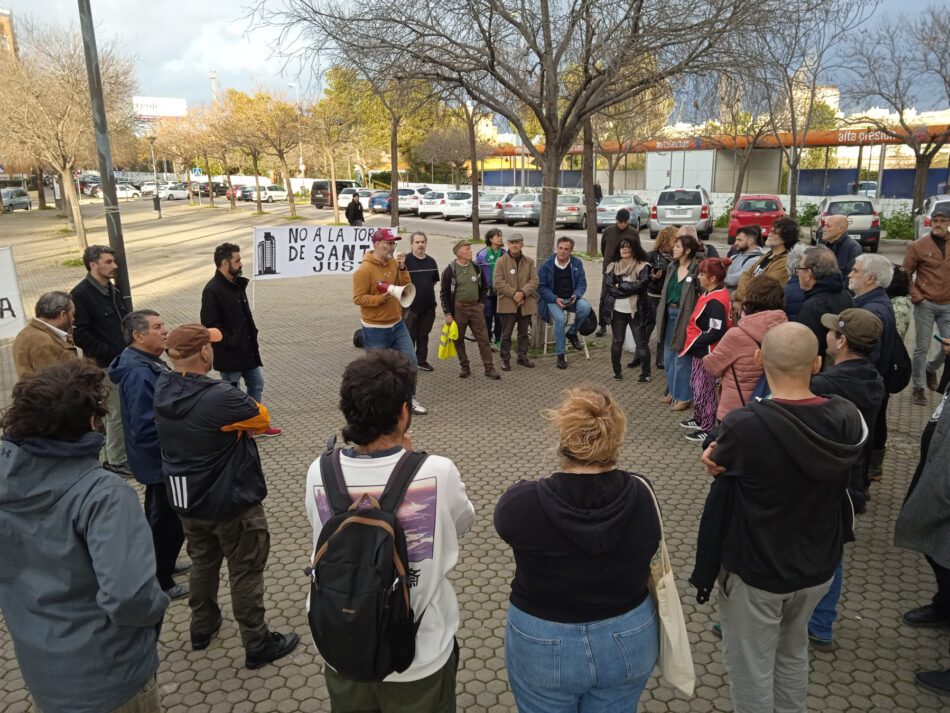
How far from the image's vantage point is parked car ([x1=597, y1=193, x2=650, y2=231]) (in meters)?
26.8

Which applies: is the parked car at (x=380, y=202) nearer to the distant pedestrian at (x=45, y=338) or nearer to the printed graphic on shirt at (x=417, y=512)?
the distant pedestrian at (x=45, y=338)

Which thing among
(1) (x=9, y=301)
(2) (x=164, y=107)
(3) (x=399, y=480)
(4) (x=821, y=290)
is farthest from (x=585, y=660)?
(2) (x=164, y=107)

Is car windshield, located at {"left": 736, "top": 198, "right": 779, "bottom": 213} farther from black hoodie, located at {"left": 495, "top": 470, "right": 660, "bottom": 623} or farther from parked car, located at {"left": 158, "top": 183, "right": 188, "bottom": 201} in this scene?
parked car, located at {"left": 158, "top": 183, "right": 188, "bottom": 201}

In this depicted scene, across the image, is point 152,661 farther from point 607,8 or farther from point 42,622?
point 607,8

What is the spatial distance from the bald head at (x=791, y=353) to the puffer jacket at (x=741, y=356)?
2385mm

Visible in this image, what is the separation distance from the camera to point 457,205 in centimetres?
3525

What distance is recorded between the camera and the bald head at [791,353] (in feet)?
8.91

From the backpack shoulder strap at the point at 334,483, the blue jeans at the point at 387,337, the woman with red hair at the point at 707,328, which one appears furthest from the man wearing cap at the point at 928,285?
the backpack shoulder strap at the point at 334,483

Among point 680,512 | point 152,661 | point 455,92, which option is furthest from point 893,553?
point 455,92

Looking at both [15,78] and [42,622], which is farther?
[15,78]

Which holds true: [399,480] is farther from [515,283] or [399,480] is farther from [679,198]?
[679,198]

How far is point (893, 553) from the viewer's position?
4.67 m

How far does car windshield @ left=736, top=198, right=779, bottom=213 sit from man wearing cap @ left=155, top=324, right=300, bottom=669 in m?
22.0

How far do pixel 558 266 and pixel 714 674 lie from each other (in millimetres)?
6054
